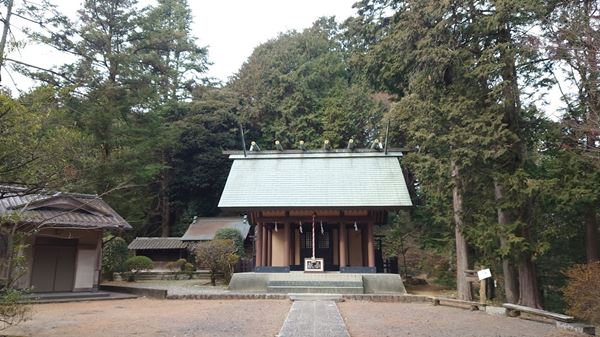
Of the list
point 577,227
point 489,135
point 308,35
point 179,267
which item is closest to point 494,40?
point 489,135

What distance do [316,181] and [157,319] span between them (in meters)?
10.1

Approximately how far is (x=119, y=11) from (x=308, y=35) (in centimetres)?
1632

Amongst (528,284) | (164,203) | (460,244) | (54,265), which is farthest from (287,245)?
(164,203)

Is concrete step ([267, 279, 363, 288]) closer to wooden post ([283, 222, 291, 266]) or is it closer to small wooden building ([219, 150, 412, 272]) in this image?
small wooden building ([219, 150, 412, 272])

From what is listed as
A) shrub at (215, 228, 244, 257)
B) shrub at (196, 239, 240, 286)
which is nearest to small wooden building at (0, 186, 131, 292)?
shrub at (196, 239, 240, 286)

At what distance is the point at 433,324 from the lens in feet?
26.7

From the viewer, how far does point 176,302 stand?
12453mm

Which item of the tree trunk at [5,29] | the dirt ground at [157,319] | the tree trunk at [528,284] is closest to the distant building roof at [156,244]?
the dirt ground at [157,319]

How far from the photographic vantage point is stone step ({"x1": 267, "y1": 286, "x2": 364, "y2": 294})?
13.8 meters

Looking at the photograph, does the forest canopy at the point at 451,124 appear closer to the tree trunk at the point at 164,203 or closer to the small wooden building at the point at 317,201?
the small wooden building at the point at 317,201

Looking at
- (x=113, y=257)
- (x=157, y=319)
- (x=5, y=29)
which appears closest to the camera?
(x=5, y=29)

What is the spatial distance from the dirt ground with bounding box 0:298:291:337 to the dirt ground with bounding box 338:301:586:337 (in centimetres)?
169

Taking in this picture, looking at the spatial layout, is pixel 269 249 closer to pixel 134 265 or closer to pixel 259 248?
pixel 259 248

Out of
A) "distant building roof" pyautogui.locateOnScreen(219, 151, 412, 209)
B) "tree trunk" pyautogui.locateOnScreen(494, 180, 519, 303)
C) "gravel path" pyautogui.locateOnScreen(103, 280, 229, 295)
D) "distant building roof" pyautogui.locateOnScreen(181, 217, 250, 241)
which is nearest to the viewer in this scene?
"tree trunk" pyautogui.locateOnScreen(494, 180, 519, 303)
